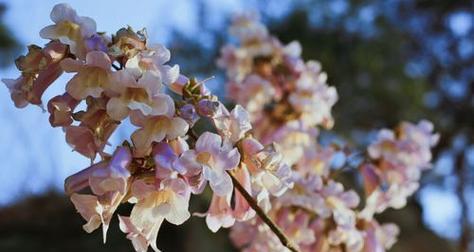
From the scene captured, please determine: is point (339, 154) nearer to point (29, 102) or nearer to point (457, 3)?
point (29, 102)

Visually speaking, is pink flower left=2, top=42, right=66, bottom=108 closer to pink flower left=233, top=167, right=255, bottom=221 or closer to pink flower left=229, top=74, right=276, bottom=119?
pink flower left=233, top=167, right=255, bottom=221

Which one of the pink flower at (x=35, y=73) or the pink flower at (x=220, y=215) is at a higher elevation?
the pink flower at (x=35, y=73)

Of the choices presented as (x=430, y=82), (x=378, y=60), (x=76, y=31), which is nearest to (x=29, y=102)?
(x=76, y=31)

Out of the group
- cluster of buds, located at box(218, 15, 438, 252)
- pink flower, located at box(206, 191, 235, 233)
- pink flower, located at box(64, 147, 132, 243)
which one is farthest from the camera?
cluster of buds, located at box(218, 15, 438, 252)

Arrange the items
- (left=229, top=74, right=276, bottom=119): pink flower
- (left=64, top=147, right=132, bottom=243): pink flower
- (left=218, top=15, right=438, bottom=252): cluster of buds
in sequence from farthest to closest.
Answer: (left=229, top=74, right=276, bottom=119): pink flower, (left=218, top=15, right=438, bottom=252): cluster of buds, (left=64, top=147, right=132, bottom=243): pink flower

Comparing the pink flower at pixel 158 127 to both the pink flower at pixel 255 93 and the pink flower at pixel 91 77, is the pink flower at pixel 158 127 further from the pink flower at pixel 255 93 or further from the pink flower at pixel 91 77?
the pink flower at pixel 255 93

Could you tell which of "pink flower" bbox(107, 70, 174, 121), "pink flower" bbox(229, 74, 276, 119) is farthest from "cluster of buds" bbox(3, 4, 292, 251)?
"pink flower" bbox(229, 74, 276, 119)

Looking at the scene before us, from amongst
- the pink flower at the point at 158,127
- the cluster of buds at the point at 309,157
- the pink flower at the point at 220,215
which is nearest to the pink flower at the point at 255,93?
the cluster of buds at the point at 309,157
